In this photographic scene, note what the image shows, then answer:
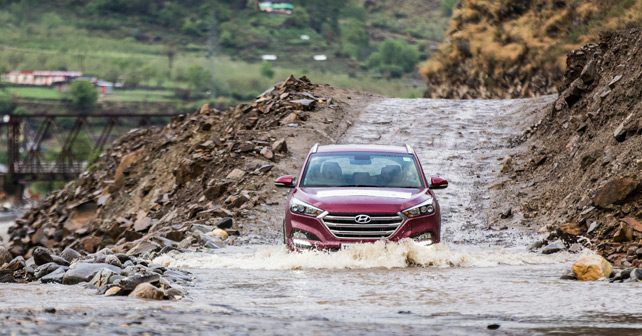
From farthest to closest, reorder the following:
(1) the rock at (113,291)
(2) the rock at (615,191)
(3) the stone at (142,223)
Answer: (3) the stone at (142,223), (2) the rock at (615,191), (1) the rock at (113,291)

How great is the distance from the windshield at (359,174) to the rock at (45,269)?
347cm

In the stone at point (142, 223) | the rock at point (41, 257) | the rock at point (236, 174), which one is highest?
the rock at point (41, 257)

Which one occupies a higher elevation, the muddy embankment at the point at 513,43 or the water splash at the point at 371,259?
the water splash at the point at 371,259

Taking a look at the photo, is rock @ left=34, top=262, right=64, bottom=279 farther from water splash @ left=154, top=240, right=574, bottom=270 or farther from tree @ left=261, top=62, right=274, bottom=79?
tree @ left=261, top=62, right=274, bottom=79

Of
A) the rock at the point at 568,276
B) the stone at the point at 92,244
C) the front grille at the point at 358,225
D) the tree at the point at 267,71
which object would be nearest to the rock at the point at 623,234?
the rock at the point at 568,276

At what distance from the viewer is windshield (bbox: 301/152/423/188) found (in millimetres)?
19625

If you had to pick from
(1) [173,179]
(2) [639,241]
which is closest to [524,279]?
(2) [639,241]

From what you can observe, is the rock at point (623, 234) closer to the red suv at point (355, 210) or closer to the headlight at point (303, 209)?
the red suv at point (355, 210)

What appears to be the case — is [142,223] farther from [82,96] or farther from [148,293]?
[82,96]

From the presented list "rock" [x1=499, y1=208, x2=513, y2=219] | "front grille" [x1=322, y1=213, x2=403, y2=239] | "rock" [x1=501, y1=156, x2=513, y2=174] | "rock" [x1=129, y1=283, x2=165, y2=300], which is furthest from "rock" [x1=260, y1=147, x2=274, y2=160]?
"rock" [x1=129, y1=283, x2=165, y2=300]

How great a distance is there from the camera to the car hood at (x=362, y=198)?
1842 centimetres

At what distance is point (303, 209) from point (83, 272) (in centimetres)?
326

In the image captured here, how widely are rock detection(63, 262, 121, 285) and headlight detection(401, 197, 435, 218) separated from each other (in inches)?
152

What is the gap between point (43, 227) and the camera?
41.4m
